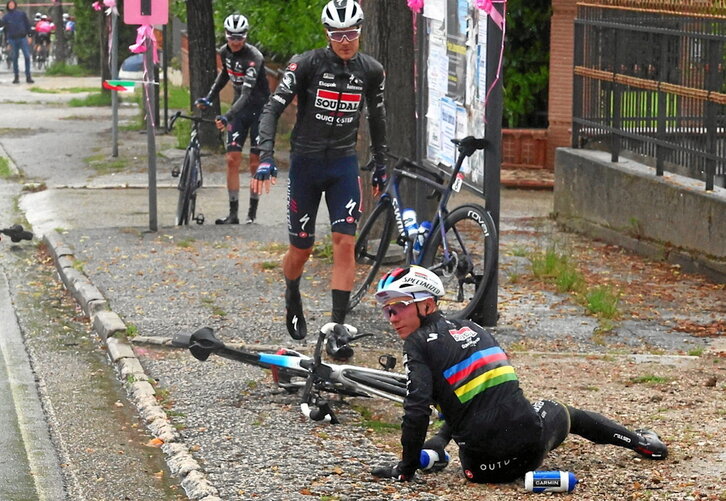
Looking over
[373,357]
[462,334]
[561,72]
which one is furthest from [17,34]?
[462,334]

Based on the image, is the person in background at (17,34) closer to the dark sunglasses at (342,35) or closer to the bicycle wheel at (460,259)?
the bicycle wheel at (460,259)

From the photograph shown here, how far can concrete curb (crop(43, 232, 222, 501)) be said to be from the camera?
6699 millimetres

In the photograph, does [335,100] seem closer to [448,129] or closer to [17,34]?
[448,129]

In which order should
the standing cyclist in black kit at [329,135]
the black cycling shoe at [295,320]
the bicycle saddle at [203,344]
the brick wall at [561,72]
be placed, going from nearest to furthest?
1. the bicycle saddle at [203,344]
2. the standing cyclist in black kit at [329,135]
3. the black cycling shoe at [295,320]
4. the brick wall at [561,72]

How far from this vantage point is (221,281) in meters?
11.5

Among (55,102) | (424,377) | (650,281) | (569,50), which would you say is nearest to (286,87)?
(424,377)

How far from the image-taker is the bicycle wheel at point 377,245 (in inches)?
408

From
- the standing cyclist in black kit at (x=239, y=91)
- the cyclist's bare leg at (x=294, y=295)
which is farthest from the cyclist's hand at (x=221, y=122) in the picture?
the cyclist's bare leg at (x=294, y=295)

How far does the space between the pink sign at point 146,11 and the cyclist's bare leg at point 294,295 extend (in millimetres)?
5181

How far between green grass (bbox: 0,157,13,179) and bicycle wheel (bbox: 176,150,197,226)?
543 centimetres

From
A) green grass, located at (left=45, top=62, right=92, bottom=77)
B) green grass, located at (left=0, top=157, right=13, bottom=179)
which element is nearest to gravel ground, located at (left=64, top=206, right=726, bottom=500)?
green grass, located at (left=0, top=157, right=13, bottom=179)

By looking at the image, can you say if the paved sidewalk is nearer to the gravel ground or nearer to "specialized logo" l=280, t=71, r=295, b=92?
the gravel ground

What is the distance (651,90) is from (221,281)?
432cm

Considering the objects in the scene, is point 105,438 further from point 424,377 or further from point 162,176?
point 162,176
